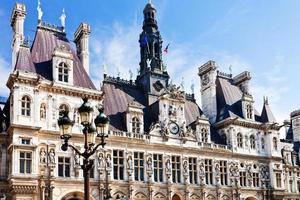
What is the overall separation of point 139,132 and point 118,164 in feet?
15.0

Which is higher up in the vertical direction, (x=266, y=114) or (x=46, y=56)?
(x=46, y=56)

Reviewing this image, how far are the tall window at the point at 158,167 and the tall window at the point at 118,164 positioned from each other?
3896 mm

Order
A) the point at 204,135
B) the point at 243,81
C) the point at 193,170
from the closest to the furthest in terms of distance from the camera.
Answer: the point at 193,170
the point at 204,135
the point at 243,81

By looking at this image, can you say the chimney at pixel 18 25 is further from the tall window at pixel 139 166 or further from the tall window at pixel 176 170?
the tall window at pixel 176 170

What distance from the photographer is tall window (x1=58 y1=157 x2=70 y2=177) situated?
3984cm

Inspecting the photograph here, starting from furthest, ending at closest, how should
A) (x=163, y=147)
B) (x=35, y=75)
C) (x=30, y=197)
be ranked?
1. (x=163, y=147)
2. (x=35, y=75)
3. (x=30, y=197)

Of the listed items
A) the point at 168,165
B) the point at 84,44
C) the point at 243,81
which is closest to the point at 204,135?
the point at 168,165

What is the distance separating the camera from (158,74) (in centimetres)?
5303

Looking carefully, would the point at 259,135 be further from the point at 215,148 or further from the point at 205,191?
the point at 205,191

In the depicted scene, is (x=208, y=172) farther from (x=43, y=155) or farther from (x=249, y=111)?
(x=43, y=155)

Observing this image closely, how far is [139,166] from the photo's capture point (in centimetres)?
4478

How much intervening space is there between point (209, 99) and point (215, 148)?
8616 mm

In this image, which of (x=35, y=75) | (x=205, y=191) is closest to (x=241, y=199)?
(x=205, y=191)

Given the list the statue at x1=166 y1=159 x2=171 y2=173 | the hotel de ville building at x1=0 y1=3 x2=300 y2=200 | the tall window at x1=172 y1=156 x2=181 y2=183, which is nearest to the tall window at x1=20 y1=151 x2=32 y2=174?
the hotel de ville building at x1=0 y1=3 x2=300 y2=200
